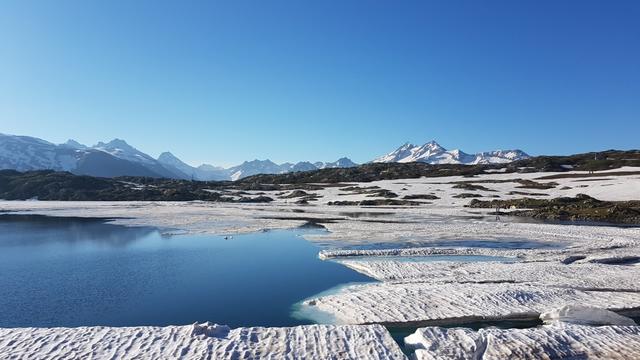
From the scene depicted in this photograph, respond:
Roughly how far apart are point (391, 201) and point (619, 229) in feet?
114

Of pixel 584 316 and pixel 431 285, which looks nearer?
pixel 584 316

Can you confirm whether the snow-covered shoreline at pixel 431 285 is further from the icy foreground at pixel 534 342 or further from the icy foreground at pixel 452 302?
the icy foreground at pixel 534 342

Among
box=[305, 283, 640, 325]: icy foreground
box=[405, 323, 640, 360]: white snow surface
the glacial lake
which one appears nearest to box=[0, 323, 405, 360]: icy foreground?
box=[405, 323, 640, 360]: white snow surface

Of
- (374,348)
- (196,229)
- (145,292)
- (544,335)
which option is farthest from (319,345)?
(196,229)

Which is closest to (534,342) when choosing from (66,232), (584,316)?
(584,316)

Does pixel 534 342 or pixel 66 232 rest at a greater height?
pixel 66 232

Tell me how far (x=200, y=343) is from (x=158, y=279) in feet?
32.3

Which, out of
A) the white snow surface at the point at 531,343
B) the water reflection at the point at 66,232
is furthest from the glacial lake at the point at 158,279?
the white snow surface at the point at 531,343

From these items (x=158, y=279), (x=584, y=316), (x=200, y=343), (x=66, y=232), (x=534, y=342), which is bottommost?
(x=584, y=316)

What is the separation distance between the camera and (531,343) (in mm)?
12469

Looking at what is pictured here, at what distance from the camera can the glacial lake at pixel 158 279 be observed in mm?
16016

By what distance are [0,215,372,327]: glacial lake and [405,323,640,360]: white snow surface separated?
15.8ft

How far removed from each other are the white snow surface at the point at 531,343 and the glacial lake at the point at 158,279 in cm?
483

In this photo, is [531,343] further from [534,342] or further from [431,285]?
[431,285]
